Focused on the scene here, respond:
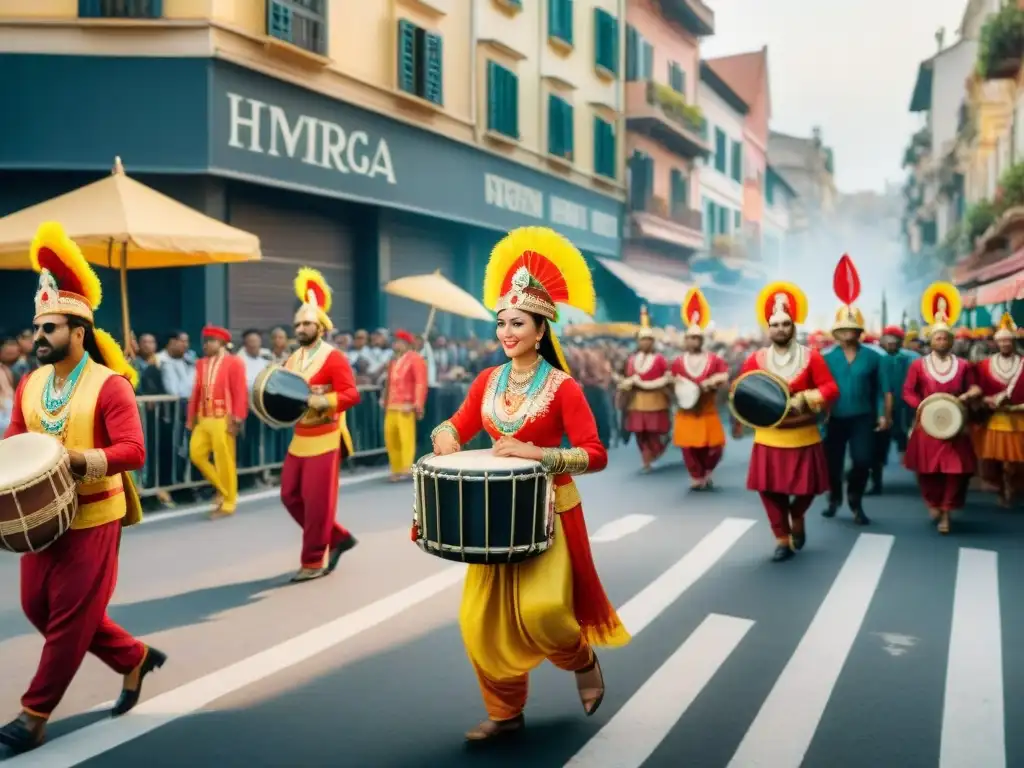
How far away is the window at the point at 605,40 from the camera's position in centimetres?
2766

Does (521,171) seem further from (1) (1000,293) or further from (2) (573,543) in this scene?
(2) (573,543)

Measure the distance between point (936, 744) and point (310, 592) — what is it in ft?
13.2

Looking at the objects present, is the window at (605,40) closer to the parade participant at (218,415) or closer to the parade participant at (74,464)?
the parade participant at (218,415)

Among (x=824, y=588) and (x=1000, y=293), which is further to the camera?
(x=1000, y=293)

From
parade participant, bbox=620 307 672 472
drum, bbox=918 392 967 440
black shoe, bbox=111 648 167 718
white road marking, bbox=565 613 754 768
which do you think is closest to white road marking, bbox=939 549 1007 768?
white road marking, bbox=565 613 754 768

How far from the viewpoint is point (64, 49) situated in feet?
45.9

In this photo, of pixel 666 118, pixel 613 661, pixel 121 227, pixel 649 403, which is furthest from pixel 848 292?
pixel 666 118

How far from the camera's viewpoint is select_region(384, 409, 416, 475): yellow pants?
1285 cm

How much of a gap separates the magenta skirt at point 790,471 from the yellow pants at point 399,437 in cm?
548

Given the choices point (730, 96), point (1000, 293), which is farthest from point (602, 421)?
point (730, 96)

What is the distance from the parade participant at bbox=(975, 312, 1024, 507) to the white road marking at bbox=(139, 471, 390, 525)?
675 centimetres

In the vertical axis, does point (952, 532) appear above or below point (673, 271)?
below

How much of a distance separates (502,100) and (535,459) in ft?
61.8

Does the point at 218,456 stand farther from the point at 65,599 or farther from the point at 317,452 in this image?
the point at 65,599
